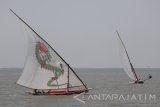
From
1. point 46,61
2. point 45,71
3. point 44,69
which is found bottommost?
point 45,71

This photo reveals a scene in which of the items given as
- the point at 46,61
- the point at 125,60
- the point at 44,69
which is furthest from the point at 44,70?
the point at 125,60

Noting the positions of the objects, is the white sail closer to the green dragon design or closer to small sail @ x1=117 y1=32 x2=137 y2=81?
the green dragon design

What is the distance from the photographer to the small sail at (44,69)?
50.9m

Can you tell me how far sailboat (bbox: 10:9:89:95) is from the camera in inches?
2005

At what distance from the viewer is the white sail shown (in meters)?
50.9

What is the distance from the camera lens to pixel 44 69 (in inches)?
2067

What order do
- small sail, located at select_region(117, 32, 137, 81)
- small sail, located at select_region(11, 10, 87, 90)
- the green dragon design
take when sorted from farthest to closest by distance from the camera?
1. small sail, located at select_region(117, 32, 137, 81)
2. the green dragon design
3. small sail, located at select_region(11, 10, 87, 90)

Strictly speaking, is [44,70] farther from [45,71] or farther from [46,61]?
[46,61]

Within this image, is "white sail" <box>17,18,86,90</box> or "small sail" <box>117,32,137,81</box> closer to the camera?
"white sail" <box>17,18,86,90</box>

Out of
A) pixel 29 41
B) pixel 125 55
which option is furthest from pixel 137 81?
pixel 29 41

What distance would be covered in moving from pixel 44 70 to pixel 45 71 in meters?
0.17

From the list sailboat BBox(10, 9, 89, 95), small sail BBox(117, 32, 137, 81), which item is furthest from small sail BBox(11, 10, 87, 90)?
small sail BBox(117, 32, 137, 81)

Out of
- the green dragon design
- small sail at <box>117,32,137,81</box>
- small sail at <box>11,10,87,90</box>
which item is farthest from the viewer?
small sail at <box>117,32,137,81</box>

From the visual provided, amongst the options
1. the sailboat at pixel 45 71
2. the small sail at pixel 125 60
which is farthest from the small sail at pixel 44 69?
the small sail at pixel 125 60
